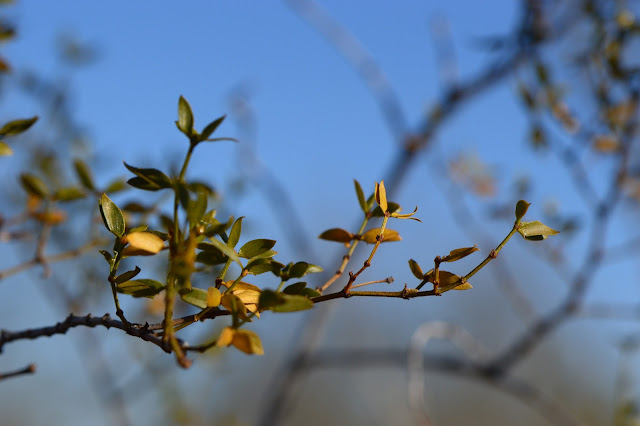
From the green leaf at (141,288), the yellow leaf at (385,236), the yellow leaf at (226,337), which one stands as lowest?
the yellow leaf at (226,337)

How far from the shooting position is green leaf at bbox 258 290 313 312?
0.92ft

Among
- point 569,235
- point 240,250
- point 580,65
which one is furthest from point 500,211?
point 240,250

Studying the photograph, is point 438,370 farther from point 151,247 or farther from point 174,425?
point 151,247

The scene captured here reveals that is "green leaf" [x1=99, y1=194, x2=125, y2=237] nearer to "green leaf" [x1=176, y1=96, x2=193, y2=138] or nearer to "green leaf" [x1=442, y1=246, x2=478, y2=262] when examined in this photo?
"green leaf" [x1=176, y1=96, x2=193, y2=138]

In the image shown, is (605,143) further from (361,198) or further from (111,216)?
(111,216)

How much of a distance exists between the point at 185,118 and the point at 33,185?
0.32m

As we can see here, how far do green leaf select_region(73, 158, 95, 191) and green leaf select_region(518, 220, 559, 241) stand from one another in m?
0.43

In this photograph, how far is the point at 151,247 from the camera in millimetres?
291

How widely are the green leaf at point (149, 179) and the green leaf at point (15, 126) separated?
0.12 meters

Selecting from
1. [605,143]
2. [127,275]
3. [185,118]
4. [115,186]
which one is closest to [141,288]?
[127,275]

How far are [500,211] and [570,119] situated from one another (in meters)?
0.50

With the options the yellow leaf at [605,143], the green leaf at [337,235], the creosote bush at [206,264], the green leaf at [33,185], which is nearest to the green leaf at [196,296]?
the creosote bush at [206,264]

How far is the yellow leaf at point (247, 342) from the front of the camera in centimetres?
29

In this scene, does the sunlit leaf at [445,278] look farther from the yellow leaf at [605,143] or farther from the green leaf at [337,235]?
the yellow leaf at [605,143]
